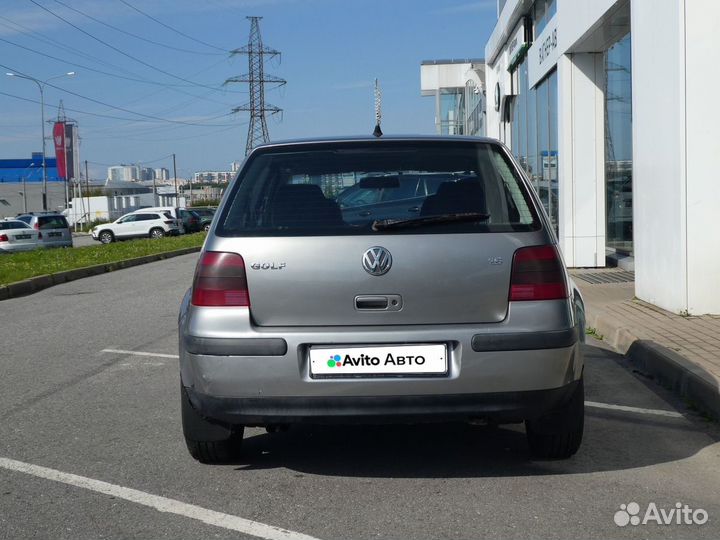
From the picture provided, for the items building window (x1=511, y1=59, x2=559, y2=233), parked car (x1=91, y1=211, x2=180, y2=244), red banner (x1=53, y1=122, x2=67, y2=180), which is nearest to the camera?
building window (x1=511, y1=59, x2=559, y2=233)

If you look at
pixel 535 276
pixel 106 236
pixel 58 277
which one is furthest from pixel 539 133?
pixel 106 236

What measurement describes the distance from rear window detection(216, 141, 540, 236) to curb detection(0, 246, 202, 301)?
1195 centimetres

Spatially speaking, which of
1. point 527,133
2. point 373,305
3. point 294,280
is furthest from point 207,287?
point 527,133

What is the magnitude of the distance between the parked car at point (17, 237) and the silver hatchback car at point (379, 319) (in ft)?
94.2

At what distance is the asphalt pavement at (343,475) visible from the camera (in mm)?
3906

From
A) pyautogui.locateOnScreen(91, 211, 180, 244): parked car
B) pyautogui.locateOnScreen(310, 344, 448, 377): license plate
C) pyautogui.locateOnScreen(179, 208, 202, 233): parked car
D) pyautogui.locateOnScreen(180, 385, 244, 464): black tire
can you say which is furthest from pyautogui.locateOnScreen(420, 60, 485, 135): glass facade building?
pyautogui.locateOnScreen(310, 344, 448, 377): license plate

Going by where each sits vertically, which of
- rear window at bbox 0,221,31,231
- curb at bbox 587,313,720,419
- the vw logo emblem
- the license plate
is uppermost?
the vw logo emblem

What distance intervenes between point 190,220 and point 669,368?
1842 inches

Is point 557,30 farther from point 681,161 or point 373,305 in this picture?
point 373,305

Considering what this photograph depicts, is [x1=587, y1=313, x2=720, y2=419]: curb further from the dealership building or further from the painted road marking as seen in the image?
the painted road marking

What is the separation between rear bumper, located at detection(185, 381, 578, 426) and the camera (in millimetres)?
4195

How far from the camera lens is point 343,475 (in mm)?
4645

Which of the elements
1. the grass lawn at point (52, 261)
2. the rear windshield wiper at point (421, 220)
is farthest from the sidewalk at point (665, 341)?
the grass lawn at point (52, 261)

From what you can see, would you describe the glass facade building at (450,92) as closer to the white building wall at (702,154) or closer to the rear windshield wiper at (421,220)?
the white building wall at (702,154)
